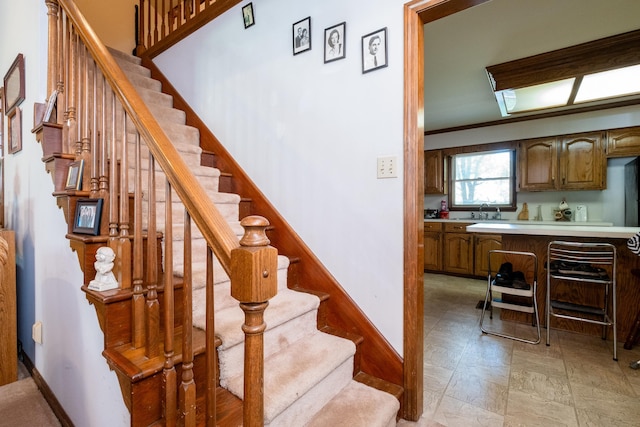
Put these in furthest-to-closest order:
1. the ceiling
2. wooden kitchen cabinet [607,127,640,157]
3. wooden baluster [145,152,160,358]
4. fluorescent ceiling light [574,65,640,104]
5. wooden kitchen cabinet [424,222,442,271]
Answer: wooden kitchen cabinet [424,222,442,271] < wooden kitchen cabinet [607,127,640,157] < fluorescent ceiling light [574,65,640,104] < the ceiling < wooden baluster [145,152,160,358]

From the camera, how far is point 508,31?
90.6 inches

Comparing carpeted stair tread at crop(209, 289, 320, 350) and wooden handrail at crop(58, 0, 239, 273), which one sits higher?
wooden handrail at crop(58, 0, 239, 273)

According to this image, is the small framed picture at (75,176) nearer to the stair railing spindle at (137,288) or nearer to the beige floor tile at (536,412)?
the stair railing spindle at (137,288)

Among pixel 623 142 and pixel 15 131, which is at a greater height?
pixel 623 142

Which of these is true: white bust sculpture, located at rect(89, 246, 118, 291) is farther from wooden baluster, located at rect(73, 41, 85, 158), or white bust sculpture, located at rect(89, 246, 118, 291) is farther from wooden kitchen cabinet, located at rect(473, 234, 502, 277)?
wooden kitchen cabinet, located at rect(473, 234, 502, 277)

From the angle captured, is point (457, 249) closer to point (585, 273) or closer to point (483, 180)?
point (483, 180)

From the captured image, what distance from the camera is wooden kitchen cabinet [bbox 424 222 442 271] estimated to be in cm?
470

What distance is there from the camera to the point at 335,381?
137cm

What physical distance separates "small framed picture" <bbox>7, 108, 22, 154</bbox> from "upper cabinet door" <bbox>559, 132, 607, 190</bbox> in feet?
18.5

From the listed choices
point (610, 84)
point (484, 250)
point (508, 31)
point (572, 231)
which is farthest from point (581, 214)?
point (508, 31)

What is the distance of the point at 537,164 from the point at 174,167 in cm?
491

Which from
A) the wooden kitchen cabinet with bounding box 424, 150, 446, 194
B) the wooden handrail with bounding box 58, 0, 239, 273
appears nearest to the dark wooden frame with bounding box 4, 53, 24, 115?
the wooden handrail with bounding box 58, 0, 239, 273

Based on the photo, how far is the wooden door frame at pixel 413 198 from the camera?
4.71 ft

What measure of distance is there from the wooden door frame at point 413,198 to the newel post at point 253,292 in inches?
38.5
